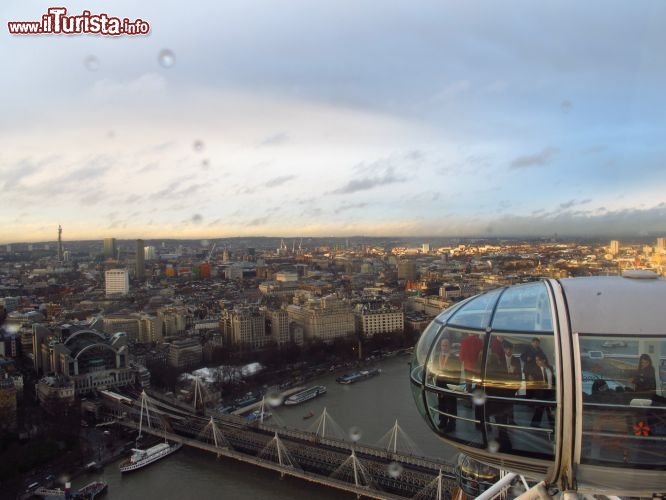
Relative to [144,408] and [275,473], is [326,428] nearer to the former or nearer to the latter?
[275,473]

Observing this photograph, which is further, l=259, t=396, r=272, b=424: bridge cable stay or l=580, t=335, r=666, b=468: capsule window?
l=259, t=396, r=272, b=424: bridge cable stay

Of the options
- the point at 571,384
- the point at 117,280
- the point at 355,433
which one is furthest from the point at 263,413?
the point at 117,280

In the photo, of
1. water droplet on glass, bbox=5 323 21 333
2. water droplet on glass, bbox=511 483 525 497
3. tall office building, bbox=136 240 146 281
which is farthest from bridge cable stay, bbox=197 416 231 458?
Answer: tall office building, bbox=136 240 146 281

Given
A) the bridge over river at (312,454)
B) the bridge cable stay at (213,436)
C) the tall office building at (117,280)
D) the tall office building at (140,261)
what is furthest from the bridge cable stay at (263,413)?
the tall office building at (140,261)

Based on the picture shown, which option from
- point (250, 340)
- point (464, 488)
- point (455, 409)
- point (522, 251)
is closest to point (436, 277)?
point (522, 251)

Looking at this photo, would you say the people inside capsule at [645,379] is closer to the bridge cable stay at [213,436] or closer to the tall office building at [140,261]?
the bridge cable stay at [213,436]

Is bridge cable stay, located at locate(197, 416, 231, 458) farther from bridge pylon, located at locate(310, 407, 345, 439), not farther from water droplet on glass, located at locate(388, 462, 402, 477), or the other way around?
water droplet on glass, located at locate(388, 462, 402, 477)
